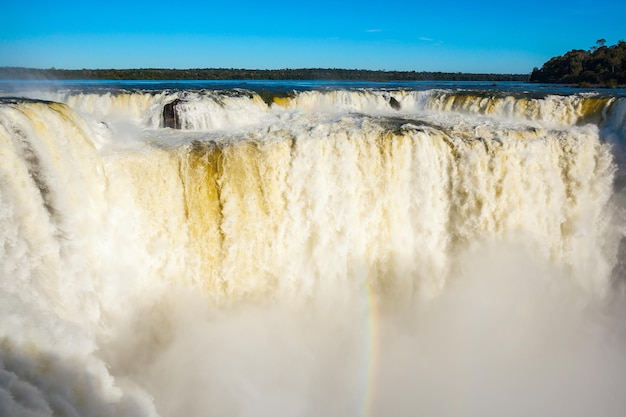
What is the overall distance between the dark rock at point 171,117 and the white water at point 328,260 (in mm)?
694

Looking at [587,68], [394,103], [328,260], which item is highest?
[587,68]

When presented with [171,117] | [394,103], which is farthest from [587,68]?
[171,117]

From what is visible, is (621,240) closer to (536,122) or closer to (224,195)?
(536,122)

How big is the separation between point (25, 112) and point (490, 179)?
850 cm

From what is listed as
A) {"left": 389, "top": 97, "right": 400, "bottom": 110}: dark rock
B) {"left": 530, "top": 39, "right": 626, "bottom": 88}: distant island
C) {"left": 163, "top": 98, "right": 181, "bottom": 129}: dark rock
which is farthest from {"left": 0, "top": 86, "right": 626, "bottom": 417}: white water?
{"left": 530, "top": 39, "right": 626, "bottom": 88}: distant island

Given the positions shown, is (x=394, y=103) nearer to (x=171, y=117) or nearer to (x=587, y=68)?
(x=171, y=117)

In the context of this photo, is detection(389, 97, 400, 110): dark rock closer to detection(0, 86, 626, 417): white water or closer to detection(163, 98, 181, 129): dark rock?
detection(0, 86, 626, 417): white water

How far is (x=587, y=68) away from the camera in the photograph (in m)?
33.8

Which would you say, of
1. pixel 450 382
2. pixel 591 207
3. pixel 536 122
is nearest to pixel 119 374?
pixel 450 382

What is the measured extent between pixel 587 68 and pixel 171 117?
35261mm

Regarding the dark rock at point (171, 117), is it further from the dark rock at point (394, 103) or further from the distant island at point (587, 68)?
the distant island at point (587, 68)

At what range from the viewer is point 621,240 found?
9.69m

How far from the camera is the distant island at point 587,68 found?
96.2 feet

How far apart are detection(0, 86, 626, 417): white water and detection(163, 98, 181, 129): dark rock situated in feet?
2.28
